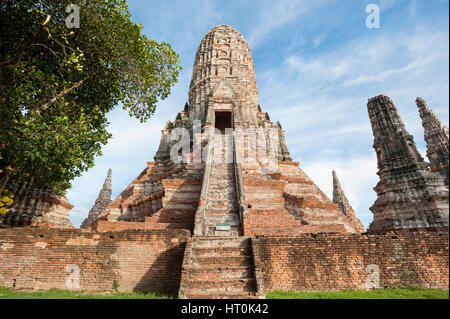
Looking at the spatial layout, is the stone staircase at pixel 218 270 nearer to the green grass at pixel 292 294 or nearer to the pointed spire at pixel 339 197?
the green grass at pixel 292 294

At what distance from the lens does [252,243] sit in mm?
7527

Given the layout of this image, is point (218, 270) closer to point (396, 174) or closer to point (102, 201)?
point (396, 174)

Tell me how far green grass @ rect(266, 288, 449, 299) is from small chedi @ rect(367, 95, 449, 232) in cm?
370

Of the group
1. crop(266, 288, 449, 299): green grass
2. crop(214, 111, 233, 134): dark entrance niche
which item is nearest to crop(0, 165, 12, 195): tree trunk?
crop(266, 288, 449, 299): green grass

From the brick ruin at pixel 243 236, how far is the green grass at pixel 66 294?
0.31m

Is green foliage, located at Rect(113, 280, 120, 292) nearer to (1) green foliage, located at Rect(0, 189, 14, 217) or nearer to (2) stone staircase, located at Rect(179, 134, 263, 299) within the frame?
(2) stone staircase, located at Rect(179, 134, 263, 299)

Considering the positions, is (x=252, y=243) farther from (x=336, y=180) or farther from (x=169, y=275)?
(x=336, y=180)

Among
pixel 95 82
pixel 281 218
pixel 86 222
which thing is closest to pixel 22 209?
pixel 95 82

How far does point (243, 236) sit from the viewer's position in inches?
334

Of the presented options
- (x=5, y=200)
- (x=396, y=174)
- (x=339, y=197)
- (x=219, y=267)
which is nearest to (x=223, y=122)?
(x=396, y=174)

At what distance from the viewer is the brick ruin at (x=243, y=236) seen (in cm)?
700

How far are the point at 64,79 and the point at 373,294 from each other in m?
13.4

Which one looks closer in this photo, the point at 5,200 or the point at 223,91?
the point at 5,200
